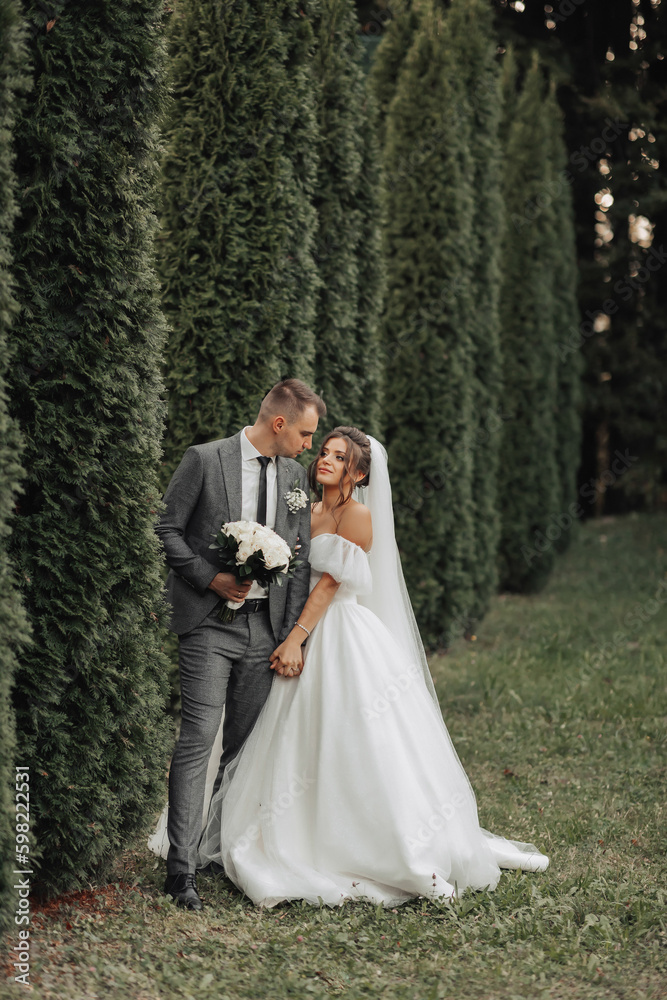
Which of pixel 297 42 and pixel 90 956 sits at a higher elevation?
pixel 297 42

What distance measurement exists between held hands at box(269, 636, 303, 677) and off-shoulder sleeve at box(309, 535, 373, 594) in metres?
0.36

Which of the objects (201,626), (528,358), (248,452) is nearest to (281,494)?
(248,452)

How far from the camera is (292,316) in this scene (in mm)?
5871

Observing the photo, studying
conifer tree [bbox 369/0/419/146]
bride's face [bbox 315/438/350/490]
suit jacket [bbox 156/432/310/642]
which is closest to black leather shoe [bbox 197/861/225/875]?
suit jacket [bbox 156/432/310/642]

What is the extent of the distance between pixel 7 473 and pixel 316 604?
1611 millimetres

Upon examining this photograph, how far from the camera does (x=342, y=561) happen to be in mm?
4258

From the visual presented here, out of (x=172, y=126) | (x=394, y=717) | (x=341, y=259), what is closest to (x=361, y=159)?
(x=341, y=259)

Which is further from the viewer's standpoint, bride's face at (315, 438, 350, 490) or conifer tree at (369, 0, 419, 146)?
conifer tree at (369, 0, 419, 146)

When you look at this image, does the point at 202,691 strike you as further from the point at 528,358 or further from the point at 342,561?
the point at 528,358

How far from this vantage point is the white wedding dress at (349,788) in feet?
12.8

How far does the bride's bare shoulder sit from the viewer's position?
4.35 metres

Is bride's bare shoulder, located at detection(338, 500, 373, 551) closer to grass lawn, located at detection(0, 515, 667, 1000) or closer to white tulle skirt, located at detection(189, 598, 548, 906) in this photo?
white tulle skirt, located at detection(189, 598, 548, 906)

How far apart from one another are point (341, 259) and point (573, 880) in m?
4.38

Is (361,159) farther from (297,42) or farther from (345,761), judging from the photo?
(345,761)
